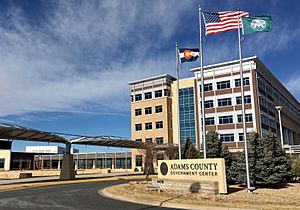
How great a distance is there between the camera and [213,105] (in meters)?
59.8

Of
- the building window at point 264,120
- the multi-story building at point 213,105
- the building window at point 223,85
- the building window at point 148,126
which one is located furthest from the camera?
the building window at point 148,126

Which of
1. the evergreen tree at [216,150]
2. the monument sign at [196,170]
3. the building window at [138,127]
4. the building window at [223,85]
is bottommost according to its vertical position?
the monument sign at [196,170]

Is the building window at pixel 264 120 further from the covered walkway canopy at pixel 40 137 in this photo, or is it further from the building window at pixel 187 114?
the covered walkway canopy at pixel 40 137

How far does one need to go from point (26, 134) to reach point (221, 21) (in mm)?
21996

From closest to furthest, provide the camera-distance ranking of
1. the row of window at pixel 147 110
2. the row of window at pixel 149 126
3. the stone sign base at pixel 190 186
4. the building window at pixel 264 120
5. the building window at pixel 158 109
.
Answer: the stone sign base at pixel 190 186, the building window at pixel 264 120, the row of window at pixel 149 126, the building window at pixel 158 109, the row of window at pixel 147 110

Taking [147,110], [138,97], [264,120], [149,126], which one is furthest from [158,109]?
[264,120]

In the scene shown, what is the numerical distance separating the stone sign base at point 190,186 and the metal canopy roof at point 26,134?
48.7ft

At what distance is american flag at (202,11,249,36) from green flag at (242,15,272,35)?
58 centimetres

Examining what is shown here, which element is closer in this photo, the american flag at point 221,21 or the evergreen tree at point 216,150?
the american flag at point 221,21

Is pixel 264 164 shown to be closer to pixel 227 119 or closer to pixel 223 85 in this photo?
pixel 227 119

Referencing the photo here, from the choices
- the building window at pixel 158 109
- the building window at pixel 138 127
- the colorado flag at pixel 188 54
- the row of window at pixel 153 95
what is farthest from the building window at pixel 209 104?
the colorado flag at pixel 188 54

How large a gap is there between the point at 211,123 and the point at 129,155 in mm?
22864

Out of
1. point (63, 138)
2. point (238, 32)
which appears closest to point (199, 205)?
point (238, 32)

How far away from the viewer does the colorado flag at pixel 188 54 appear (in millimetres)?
22344
